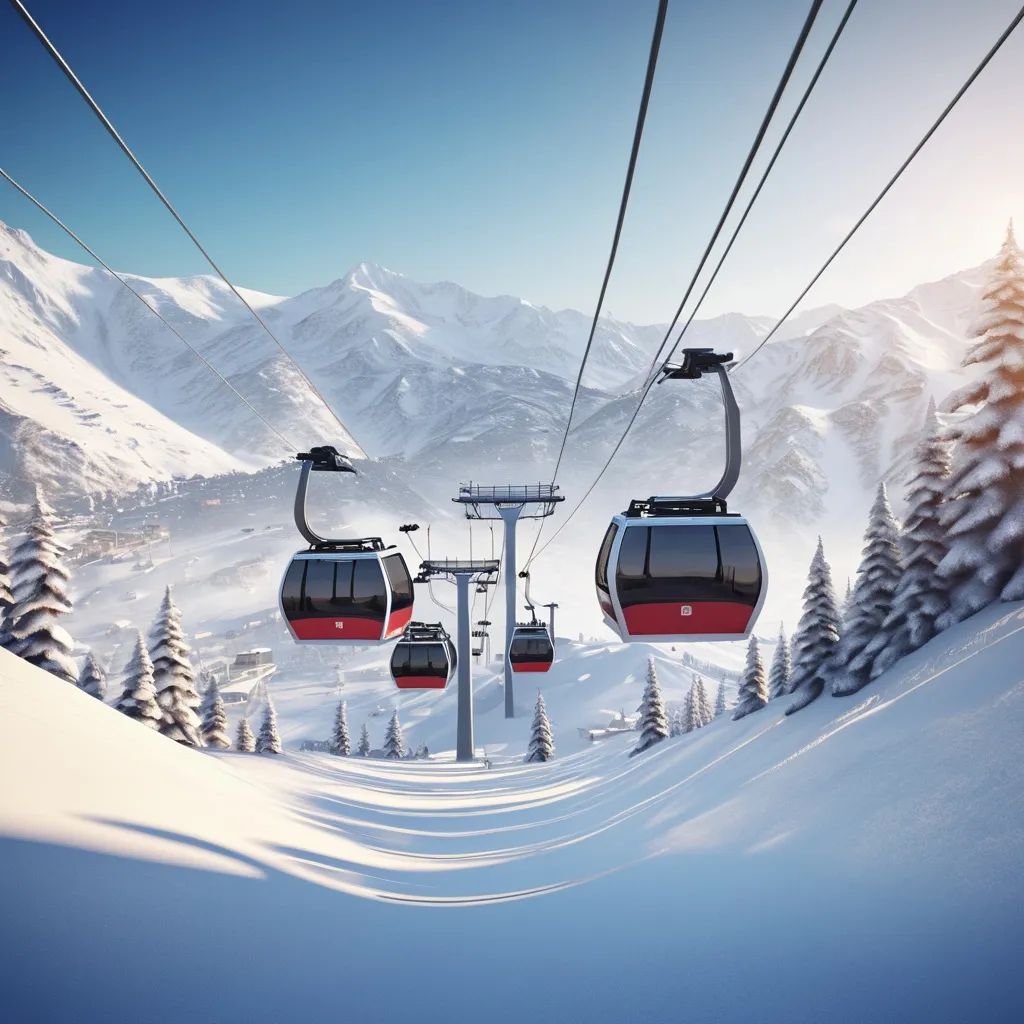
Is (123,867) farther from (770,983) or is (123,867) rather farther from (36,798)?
(770,983)

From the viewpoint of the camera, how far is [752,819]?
8406 millimetres

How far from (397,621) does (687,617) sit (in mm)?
5116

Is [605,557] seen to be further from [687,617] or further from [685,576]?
[687,617]

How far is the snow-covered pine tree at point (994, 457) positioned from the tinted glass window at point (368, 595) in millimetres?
13854

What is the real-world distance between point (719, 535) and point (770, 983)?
419cm

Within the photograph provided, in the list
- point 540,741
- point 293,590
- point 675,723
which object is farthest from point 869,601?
point 675,723

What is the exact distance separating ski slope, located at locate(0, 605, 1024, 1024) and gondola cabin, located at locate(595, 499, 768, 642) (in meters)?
2.79

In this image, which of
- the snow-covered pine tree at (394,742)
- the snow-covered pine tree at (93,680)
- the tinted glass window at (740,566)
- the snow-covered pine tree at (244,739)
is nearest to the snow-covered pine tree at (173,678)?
the snow-covered pine tree at (93,680)

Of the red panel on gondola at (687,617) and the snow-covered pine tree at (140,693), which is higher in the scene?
the snow-covered pine tree at (140,693)

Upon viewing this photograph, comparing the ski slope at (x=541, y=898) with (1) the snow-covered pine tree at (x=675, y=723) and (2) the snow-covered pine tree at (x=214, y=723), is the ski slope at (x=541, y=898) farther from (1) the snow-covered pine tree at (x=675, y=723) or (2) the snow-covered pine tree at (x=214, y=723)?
(1) the snow-covered pine tree at (x=675, y=723)

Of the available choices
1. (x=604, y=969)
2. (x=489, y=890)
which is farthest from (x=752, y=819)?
(x=604, y=969)

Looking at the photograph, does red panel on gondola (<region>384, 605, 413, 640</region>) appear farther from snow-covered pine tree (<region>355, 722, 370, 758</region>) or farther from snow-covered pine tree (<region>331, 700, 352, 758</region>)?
snow-covered pine tree (<region>355, 722, 370, 758</region>)

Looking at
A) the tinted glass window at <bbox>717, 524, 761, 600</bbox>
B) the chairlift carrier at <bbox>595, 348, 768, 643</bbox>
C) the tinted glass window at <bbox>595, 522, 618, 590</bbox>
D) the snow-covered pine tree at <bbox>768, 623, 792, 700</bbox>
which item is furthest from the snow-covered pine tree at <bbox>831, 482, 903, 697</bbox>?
the tinted glass window at <bbox>595, 522, 618, 590</bbox>

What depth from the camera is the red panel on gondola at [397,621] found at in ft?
29.5
